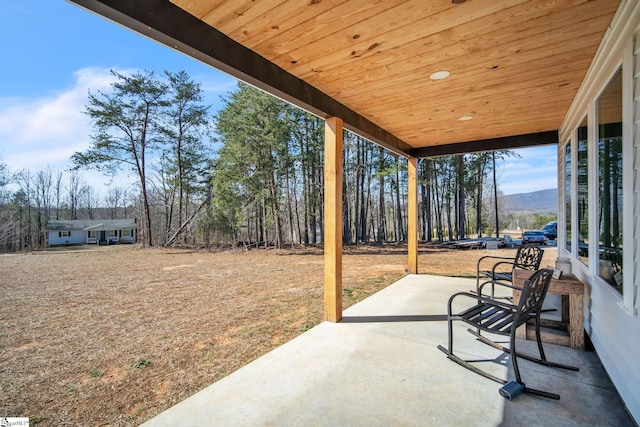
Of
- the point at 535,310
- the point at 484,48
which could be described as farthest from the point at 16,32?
the point at 535,310

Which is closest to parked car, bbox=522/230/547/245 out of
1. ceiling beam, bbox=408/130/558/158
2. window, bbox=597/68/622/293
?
ceiling beam, bbox=408/130/558/158

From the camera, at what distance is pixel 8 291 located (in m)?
6.26

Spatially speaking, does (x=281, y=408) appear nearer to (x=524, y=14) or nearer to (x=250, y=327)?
(x=250, y=327)

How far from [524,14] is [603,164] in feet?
4.26

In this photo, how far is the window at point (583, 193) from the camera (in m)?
2.62

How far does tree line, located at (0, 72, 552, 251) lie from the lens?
12805 millimetres

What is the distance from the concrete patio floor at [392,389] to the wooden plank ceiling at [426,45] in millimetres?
2339

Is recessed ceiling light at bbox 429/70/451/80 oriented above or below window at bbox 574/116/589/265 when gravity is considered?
above

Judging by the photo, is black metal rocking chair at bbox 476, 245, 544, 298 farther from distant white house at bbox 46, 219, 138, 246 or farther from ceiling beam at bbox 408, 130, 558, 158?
distant white house at bbox 46, 219, 138, 246

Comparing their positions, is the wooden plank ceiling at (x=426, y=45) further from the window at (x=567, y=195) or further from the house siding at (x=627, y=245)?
the window at (x=567, y=195)

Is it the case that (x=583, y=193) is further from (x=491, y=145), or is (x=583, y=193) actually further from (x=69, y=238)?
(x=69, y=238)

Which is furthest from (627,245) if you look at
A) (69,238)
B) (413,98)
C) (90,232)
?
(90,232)

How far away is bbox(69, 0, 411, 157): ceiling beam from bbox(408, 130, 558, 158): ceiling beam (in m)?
3.18

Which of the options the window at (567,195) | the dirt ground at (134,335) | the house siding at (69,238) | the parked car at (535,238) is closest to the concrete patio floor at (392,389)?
the dirt ground at (134,335)
